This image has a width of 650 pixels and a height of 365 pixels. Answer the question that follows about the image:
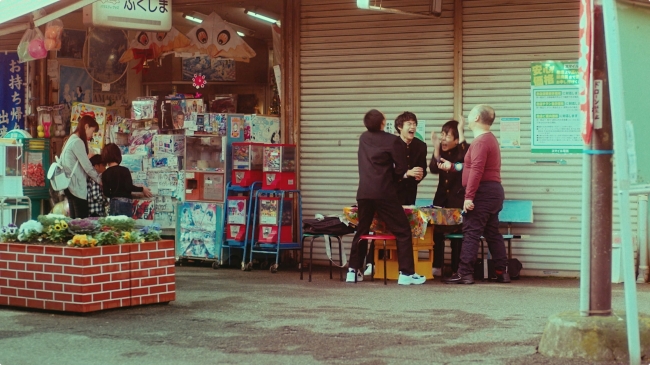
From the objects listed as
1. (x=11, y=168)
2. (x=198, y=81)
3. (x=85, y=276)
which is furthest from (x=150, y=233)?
(x=198, y=81)

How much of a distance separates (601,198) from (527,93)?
5.81 m

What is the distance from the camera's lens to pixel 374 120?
1157 centimetres

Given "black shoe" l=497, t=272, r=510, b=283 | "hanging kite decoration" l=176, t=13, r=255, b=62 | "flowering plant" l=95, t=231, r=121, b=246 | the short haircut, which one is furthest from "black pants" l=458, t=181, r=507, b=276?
"hanging kite decoration" l=176, t=13, r=255, b=62

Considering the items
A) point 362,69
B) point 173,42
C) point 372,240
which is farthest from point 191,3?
point 372,240

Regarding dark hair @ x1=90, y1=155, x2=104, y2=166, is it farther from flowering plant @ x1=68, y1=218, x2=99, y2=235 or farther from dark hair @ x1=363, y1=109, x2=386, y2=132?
flowering plant @ x1=68, y1=218, x2=99, y2=235

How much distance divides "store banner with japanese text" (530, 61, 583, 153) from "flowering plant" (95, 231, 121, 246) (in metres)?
5.62

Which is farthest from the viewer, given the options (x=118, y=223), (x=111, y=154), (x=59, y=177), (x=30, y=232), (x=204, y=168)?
(x=204, y=168)

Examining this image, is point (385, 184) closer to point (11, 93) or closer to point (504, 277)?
point (504, 277)

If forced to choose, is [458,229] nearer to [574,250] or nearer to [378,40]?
[574,250]

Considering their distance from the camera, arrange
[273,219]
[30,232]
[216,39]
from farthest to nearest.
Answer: [216,39] < [273,219] < [30,232]

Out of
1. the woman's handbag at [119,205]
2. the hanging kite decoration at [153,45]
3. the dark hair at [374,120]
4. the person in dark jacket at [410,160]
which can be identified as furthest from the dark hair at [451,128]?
the woman's handbag at [119,205]

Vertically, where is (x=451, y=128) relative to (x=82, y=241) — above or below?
above

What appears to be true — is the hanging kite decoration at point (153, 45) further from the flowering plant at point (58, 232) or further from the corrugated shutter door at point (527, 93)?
the flowering plant at point (58, 232)

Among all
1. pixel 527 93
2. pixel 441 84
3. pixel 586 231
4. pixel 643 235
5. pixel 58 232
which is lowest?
pixel 643 235
